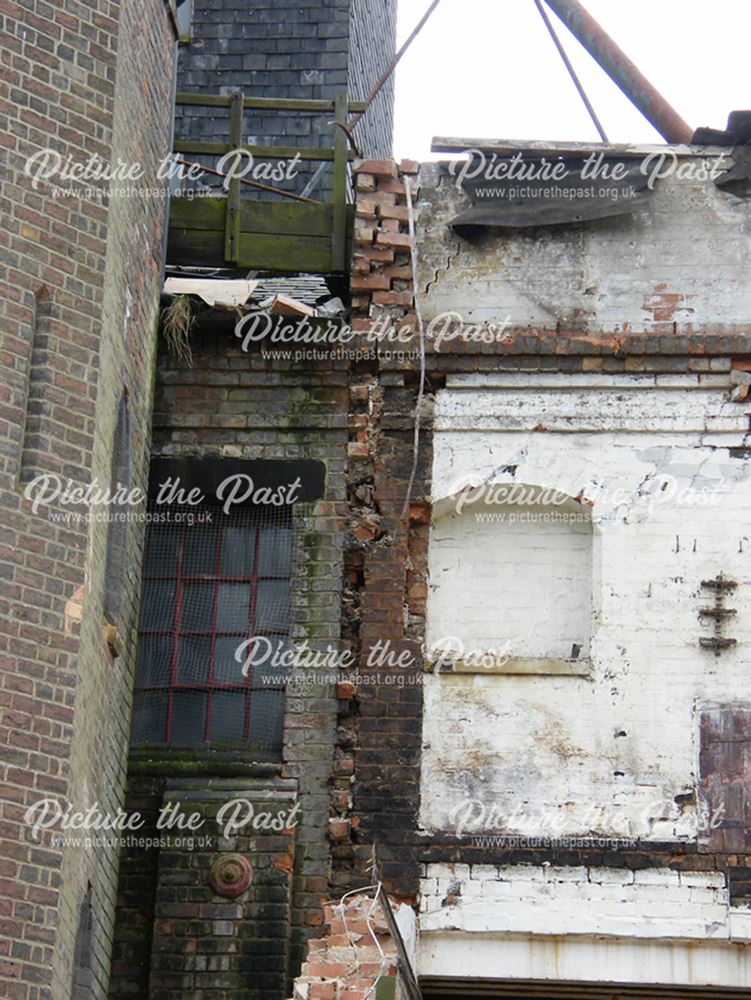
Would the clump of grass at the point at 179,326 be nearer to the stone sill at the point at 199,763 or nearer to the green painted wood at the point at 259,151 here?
the green painted wood at the point at 259,151

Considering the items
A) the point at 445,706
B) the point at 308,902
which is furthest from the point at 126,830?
the point at 445,706

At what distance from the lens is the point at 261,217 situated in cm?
1492

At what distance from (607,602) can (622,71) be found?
453 cm

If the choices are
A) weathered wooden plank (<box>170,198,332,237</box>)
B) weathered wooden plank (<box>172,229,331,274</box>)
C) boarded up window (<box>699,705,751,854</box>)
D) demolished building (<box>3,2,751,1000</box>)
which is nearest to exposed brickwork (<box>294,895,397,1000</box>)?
demolished building (<box>3,2,751,1000</box>)

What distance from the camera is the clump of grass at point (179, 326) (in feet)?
47.0

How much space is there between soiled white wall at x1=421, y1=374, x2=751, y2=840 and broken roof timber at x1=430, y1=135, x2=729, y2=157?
1.67 m

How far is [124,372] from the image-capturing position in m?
13.2

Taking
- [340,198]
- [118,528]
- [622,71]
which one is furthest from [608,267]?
[118,528]

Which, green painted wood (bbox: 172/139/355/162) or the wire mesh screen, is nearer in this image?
the wire mesh screen

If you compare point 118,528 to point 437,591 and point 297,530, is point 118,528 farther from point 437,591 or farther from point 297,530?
point 437,591

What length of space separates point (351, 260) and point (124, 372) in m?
2.20

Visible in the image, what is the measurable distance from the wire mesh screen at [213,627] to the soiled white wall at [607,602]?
1.12 m

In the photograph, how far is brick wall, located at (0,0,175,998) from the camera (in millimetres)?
11219

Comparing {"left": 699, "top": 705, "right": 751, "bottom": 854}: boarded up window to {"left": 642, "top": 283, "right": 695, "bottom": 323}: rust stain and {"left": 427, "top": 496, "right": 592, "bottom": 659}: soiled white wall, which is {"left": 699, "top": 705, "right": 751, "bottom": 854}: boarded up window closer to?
{"left": 427, "top": 496, "right": 592, "bottom": 659}: soiled white wall
